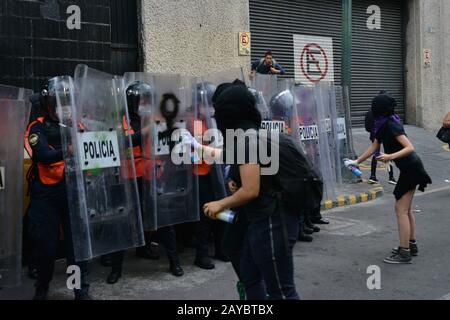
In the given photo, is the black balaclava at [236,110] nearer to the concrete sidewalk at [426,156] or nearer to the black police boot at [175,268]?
the black police boot at [175,268]

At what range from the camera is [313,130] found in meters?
8.05

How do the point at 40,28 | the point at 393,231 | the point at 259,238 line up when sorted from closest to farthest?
1. the point at 259,238
2. the point at 393,231
3. the point at 40,28

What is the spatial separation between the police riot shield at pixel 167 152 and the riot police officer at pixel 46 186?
0.98 m

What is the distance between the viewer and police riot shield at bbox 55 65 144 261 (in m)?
4.78

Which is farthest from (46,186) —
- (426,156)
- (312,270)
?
(426,156)

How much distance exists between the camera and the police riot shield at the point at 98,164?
478 centimetres

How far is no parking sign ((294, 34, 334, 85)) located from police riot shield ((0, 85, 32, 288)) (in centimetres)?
1088

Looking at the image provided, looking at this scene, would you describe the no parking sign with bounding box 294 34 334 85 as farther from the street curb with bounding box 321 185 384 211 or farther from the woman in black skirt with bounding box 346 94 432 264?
the woman in black skirt with bounding box 346 94 432 264

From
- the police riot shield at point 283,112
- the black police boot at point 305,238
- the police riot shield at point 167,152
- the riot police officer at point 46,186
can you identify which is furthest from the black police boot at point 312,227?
the riot police officer at point 46,186

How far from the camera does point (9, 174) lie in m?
4.85

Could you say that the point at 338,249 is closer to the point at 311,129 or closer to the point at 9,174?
the point at 311,129

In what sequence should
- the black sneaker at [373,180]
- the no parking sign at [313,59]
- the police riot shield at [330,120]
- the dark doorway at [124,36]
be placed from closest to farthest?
the police riot shield at [330,120] → the dark doorway at [124,36] → the black sneaker at [373,180] → the no parking sign at [313,59]

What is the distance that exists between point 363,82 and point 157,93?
12782 mm
